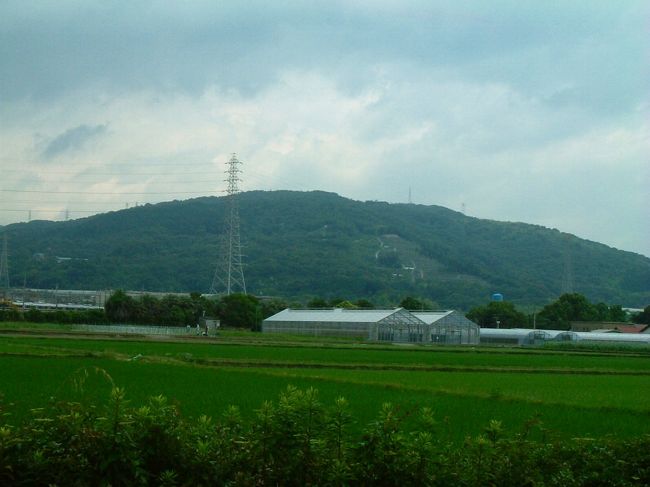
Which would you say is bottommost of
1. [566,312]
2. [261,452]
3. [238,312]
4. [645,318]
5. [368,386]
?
[368,386]

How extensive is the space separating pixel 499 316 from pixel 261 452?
12611 cm

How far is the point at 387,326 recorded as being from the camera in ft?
291

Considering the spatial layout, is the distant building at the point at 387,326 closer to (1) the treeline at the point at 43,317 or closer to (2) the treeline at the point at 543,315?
(1) the treeline at the point at 43,317

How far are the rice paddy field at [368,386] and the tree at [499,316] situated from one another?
270 ft

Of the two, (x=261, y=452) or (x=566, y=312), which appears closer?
(x=261, y=452)

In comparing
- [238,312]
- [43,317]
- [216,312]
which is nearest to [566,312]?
[238,312]

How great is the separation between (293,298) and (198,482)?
191 metres

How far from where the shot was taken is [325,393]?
81.8 feet

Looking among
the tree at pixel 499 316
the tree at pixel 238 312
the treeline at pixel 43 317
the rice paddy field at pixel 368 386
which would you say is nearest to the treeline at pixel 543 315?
the tree at pixel 499 316

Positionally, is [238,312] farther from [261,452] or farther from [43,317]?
[261,452]

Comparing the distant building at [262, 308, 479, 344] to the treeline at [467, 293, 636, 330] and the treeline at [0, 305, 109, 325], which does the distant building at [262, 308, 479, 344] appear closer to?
the treeline at [0, 305, 109, 325]

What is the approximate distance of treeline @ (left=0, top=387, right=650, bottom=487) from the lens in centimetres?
778

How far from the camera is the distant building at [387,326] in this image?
88500 millimetres

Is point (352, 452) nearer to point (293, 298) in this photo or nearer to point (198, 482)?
point (198, 482)
